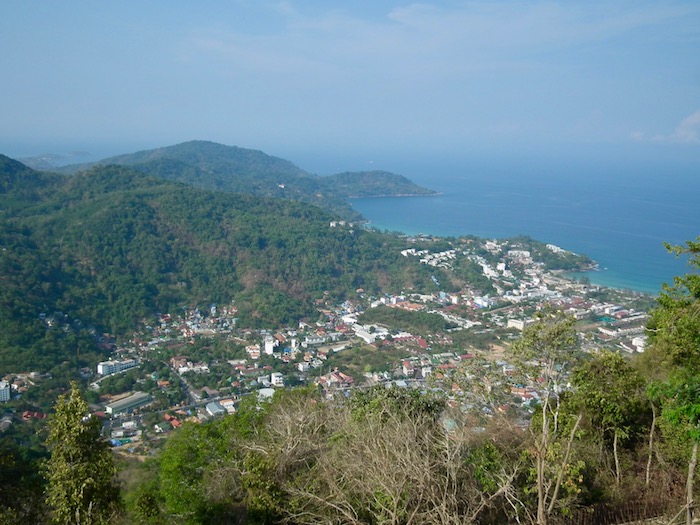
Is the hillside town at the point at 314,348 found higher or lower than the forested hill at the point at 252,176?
lower

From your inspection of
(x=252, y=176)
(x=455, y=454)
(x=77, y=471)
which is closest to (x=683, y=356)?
(x=455, y=454)

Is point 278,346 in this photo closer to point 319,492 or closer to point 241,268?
point 241,268

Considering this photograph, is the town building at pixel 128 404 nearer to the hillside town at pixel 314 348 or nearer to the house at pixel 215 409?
the hillside town at pixel 314 348

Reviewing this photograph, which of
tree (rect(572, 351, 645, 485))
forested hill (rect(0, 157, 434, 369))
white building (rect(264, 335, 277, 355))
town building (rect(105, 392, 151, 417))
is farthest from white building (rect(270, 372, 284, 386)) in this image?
tree (rect(572, 351, 645, 485))

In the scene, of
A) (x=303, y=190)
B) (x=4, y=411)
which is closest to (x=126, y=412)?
(x=4, y=411)

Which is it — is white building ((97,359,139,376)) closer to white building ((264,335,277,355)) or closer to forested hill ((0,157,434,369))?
forested hill ((0,157,434,369))

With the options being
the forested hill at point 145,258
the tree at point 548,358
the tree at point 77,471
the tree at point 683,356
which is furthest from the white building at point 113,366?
the tree at point 683,356
